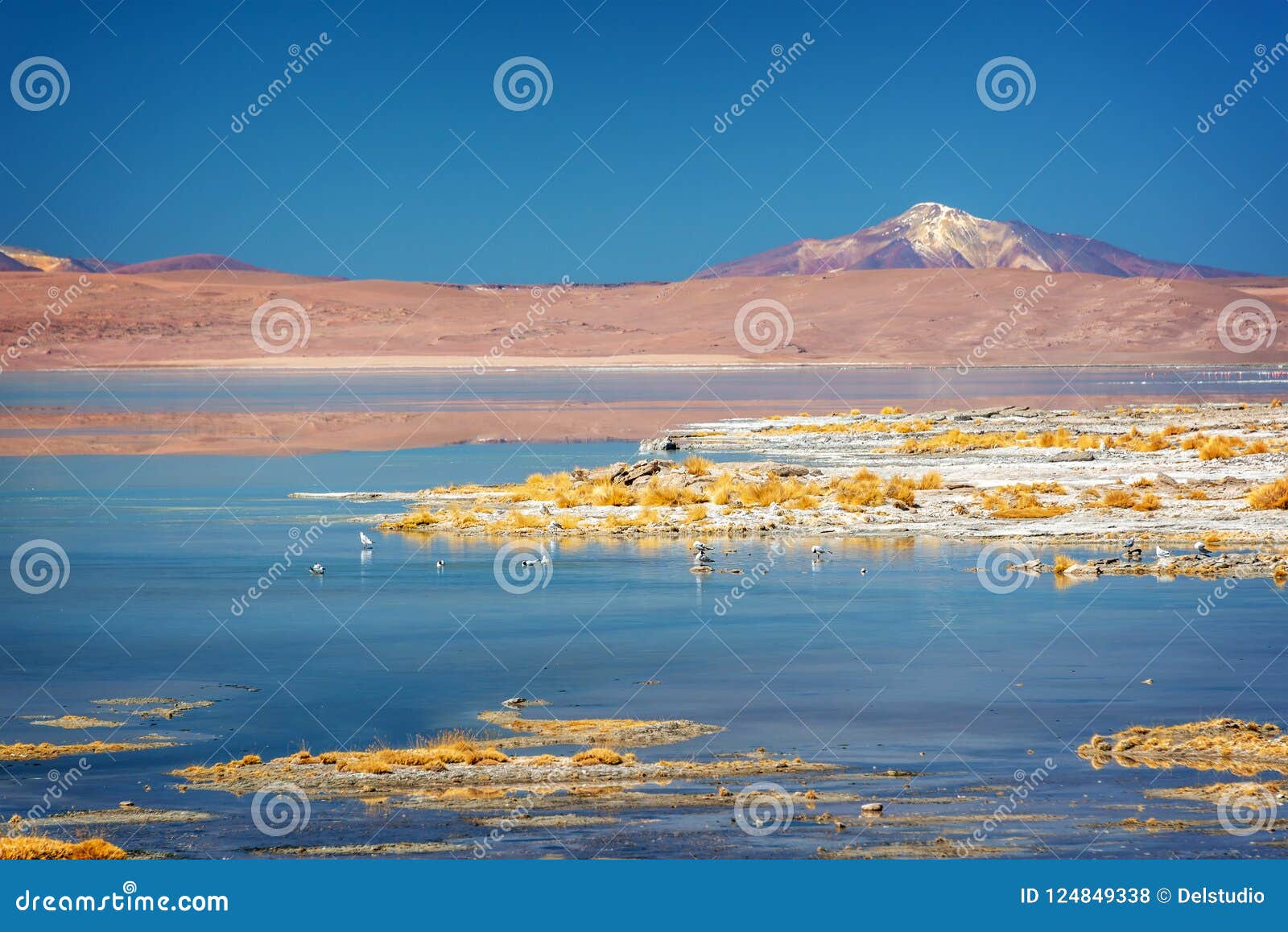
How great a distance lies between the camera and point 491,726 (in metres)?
11.9

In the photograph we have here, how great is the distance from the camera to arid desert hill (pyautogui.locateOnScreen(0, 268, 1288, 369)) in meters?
134

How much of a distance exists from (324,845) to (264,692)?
15.5 feet

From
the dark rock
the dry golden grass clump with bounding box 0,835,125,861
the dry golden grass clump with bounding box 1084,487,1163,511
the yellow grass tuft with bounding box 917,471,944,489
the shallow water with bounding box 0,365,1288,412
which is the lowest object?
the dry golden grass clump with bounding box 0,835,125,861

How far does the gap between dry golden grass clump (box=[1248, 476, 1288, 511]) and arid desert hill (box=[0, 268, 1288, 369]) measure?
97.4m

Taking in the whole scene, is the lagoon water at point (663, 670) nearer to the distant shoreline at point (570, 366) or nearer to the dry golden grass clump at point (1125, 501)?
the dry golden grass clump at point (1125, 501)

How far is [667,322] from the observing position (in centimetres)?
16300

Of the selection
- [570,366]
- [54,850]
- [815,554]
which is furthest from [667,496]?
[570,366]

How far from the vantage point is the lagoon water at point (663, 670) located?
30.3ft

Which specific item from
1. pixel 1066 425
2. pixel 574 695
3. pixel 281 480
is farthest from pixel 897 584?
pixel 1066 425

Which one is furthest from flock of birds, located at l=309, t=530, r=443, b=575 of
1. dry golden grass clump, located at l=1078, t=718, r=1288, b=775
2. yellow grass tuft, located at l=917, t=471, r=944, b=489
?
dry golden grass clump, located at l=1078, t=718, r=1288, b=775

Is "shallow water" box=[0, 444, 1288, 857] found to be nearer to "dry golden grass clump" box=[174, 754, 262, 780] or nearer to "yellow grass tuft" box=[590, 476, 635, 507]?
"dry golden grass clump" box=[174, 754, 262, 780]

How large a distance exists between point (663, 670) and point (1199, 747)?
15.6 ft

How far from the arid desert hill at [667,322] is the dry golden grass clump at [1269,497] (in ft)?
319

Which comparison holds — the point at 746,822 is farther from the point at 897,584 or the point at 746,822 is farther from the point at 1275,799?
the point at 897,584
